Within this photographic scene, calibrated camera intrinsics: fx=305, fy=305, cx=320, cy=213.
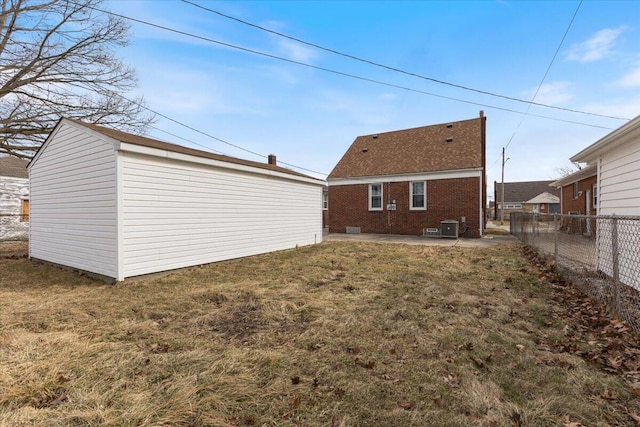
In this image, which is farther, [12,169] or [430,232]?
[12,169]

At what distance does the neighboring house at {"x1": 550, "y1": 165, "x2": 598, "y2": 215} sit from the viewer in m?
15.8

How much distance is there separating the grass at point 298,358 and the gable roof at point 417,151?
11.8 metres

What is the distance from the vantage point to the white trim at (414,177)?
15.9m

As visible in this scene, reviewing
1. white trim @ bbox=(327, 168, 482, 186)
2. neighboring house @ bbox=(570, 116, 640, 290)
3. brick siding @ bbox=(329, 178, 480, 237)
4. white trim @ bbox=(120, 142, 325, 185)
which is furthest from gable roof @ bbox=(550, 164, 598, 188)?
white trim @ bbox=(120, 142, 325, 185)

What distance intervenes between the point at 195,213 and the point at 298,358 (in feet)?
19.9

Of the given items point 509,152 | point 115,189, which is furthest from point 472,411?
point 509,152

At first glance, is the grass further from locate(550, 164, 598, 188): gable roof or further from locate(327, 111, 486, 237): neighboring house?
locate(550, 164, 598, 188): gable roof

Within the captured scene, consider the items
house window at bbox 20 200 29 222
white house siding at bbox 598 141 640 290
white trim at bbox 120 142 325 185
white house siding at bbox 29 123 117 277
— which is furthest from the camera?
house window at bbox 20 200 29 222

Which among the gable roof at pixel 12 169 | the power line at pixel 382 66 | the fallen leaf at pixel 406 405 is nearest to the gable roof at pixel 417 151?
the power line at pixel 382 66

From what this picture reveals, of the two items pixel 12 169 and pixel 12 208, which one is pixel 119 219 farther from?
pixel 12 169

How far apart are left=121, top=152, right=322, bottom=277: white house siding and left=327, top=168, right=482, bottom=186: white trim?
8106mm

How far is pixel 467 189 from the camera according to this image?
630 inches

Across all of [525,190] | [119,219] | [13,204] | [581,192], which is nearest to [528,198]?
[525,190]

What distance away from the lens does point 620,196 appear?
19.8 ft
